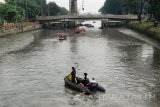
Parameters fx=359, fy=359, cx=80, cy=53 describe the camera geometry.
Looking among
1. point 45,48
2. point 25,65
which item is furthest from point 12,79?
point 45,48

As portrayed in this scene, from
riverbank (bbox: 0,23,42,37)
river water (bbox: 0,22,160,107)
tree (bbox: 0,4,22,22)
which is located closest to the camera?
river water (bbox: 0,22,160,107)

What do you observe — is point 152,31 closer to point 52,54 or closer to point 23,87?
point 52,54

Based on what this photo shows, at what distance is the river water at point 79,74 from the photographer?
1382 inches

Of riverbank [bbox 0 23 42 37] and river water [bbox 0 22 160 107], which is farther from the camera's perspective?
riverbank [bbox 0 23 42 37]

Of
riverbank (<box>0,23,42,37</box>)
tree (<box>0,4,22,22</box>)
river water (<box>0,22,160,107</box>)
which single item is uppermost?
tree (<box>0,4,22,22</box>)

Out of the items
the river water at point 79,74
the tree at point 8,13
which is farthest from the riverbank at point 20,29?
the river water at point 79,74

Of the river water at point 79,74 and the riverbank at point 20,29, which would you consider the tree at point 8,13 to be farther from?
the river water at point 79,74

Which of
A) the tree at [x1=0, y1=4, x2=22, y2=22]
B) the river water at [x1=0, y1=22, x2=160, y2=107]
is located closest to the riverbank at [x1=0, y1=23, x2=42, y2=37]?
the tree at [x1=0, y1=4, x2=22, y2=22]

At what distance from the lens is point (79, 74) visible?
47.1 metres

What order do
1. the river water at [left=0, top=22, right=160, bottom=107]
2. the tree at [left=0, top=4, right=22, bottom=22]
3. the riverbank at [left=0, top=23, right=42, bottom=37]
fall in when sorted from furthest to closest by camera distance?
the tree at [left=0, top=4, right=22, bottom=22] < the riverbank at [left=0, top=23, right=42, bottom=37] < the river water at [left=0, top=22, right=160, bottom=107]

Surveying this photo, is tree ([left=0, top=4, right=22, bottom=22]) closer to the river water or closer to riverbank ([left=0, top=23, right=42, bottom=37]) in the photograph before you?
riverbank ([left=0, top=23, right=42, bottom=37])

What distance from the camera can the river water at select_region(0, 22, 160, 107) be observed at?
115ft

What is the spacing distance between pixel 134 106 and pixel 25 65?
2453 centimetres

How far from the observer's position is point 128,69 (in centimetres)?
4972
